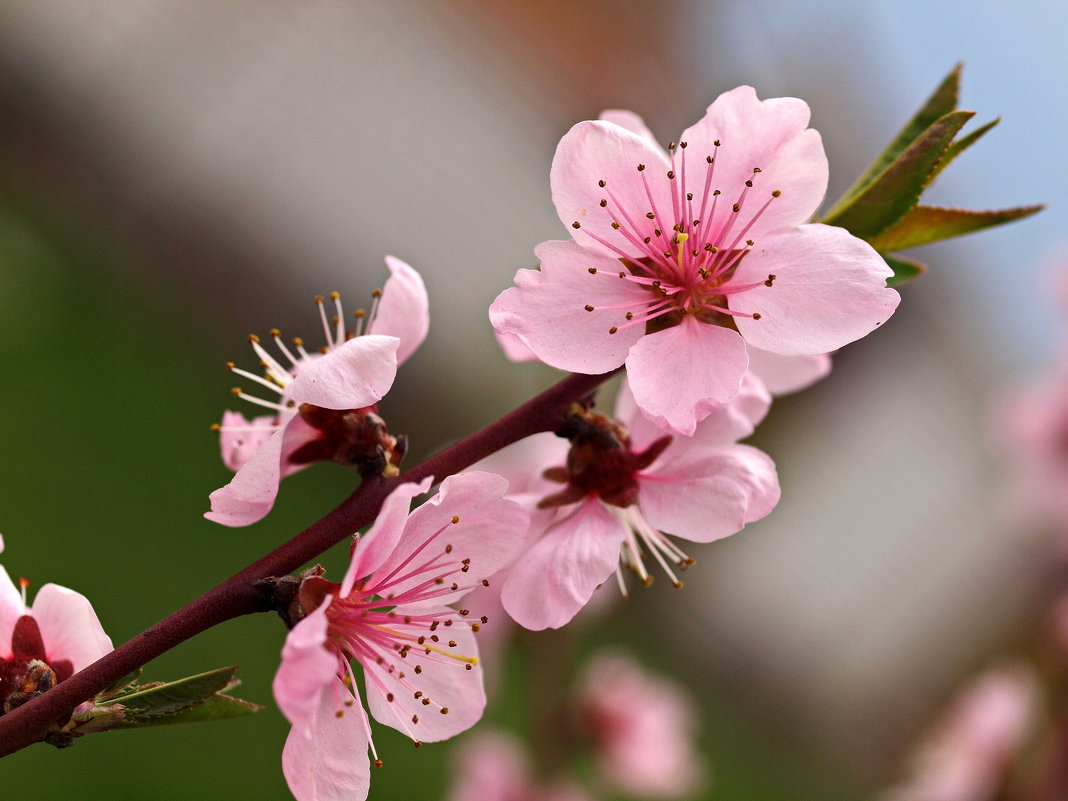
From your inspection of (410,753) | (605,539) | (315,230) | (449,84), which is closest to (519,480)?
(605,539)

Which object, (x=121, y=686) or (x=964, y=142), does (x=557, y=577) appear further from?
(x=964, y=142)

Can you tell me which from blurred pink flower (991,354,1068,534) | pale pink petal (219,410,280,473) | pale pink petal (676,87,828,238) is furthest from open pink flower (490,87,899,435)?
blurred pink flower (991,354,1068,534)

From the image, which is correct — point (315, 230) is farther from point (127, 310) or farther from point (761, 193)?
point (761, 193)

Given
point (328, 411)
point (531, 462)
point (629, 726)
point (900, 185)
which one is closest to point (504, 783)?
point (629, 726)

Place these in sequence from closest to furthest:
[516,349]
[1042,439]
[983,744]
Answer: [516,349] → [983,744] → [1042,439]

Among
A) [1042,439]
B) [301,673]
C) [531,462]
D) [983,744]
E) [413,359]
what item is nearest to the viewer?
[301,673]

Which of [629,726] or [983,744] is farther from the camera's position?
[629,726]
